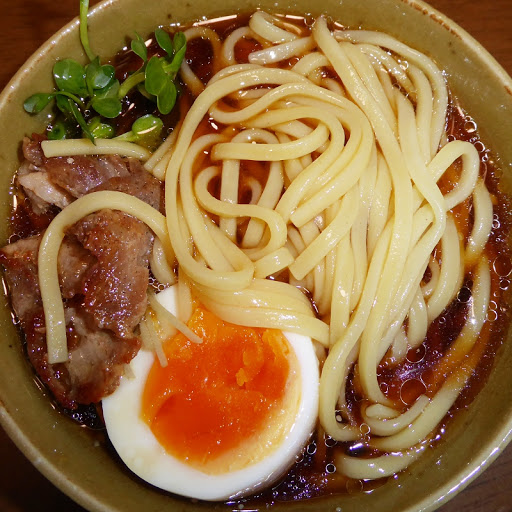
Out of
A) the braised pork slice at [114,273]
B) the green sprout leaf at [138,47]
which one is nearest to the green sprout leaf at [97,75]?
the green sprout leaf at [138,47]

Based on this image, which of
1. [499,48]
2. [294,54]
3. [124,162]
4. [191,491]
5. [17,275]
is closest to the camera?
[191,491]

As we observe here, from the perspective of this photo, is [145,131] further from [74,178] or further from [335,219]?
[335,219]

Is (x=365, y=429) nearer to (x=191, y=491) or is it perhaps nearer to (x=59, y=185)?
(x=191, y=491)

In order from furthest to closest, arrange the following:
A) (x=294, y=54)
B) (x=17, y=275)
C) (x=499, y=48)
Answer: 1. (x=499, y=48)
2. (x=294, y=54)
3. (x=17, y=275)

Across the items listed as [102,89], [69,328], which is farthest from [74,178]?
[69,328]

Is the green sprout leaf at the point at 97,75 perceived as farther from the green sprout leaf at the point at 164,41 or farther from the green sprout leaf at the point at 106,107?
the green sprout leaf at the point at 164,41

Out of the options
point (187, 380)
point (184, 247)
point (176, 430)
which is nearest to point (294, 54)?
point (184, 247)

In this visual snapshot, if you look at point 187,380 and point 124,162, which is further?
point 124,162

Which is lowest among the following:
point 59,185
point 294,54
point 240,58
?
point 59,185
